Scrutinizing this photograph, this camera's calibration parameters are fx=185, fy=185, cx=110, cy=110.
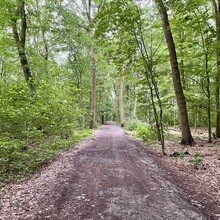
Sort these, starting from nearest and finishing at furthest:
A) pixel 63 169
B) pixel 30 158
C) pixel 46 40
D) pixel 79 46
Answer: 1. pixel 63 169
2. pixel 30 158
3. pixel 79 46
4. pixel 46 40

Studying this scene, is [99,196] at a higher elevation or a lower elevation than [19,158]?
lower

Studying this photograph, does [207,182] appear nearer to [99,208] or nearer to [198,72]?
[99,208]

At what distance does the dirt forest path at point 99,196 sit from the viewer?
116 inches

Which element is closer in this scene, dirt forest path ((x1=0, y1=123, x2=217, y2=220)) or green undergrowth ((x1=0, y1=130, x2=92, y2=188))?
dirt forest path ((x1=0, y1=123, x2=217, y2=220))

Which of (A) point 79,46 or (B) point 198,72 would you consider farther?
(A) point 79,46

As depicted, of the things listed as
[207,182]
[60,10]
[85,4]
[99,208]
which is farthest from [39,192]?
[85,4]

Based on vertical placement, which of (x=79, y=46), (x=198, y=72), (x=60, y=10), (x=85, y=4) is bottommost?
(x=198, y=72)

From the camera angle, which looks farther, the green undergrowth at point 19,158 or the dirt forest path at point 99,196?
the green undergrowth at point 19,158

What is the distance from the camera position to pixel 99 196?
3.55m

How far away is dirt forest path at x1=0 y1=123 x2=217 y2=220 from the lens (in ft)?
9.66

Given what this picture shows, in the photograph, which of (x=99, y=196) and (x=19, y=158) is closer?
(x=99, y=196)

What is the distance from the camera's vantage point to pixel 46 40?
17.1 metres

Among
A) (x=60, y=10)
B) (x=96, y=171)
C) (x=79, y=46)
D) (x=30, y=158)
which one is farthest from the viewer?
(x=79, y=46)

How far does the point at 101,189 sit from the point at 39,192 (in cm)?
135
